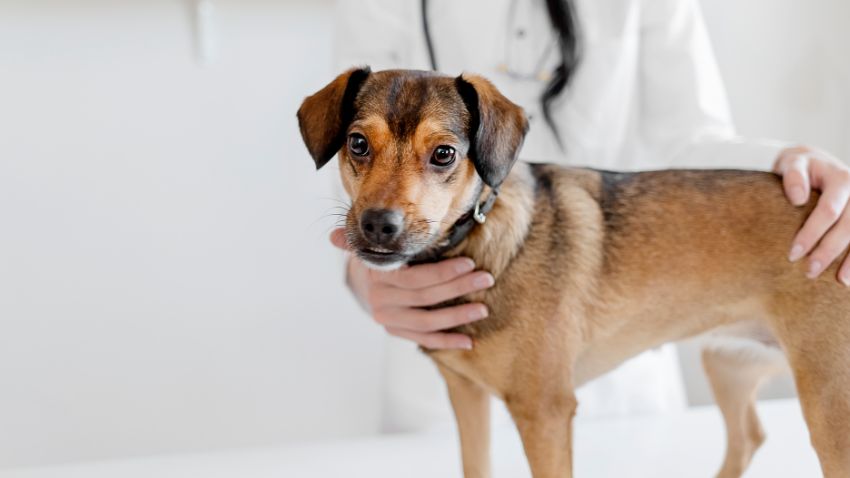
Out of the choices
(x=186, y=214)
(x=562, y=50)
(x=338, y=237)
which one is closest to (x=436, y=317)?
(x=338, y=237)

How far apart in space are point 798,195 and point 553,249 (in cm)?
31

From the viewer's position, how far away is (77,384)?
214 cm

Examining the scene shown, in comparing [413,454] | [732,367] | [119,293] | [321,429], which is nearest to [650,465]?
[732,367]

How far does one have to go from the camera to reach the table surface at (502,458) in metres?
1.23

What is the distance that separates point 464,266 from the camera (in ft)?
3.18

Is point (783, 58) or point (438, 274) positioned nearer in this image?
point (438, 274)

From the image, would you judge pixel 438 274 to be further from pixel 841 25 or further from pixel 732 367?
pixel 841 25

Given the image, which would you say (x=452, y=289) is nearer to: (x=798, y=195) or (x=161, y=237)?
(x=798, y=195)

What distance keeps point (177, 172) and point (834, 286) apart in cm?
157

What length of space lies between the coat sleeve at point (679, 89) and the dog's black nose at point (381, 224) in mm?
698

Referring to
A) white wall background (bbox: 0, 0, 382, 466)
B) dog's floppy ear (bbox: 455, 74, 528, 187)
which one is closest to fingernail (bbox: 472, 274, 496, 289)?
dog's floppy ear (bbox: 455, 74, 528, 187)

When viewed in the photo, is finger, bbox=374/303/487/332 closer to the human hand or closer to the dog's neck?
the dog's neck

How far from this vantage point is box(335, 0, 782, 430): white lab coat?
1.43m

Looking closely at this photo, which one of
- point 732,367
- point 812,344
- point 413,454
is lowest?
point 413,454
